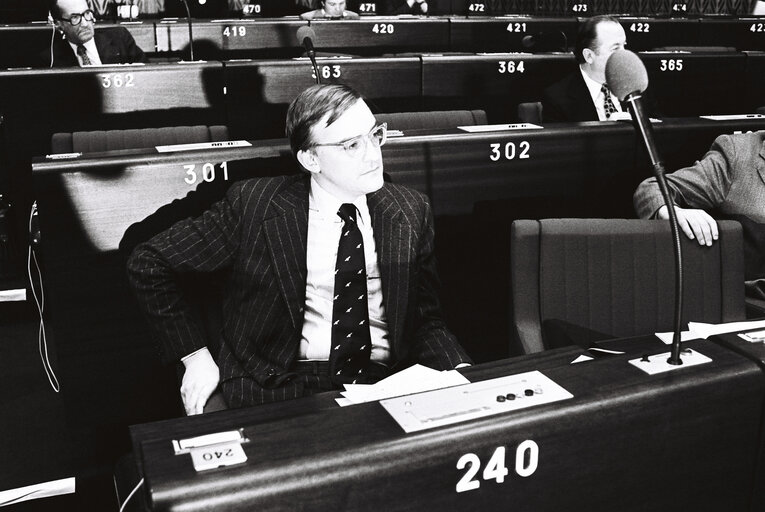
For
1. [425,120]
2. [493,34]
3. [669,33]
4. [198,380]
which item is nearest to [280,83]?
[425,120]

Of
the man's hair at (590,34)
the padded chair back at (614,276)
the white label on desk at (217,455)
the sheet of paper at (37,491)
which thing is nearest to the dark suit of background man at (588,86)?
the man's hair at (590,34)

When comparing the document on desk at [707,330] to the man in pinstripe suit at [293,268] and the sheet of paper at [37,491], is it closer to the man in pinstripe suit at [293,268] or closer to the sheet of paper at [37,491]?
the man in pinstripe suit at [293,268]

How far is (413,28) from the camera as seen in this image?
6270mm

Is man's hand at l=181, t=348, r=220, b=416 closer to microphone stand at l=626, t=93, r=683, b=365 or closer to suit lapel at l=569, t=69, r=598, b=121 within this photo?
microphone stand at l=626, t=93, r=683, b=365

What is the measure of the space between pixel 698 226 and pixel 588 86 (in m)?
1.90

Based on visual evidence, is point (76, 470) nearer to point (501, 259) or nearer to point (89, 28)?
point (501, 259)

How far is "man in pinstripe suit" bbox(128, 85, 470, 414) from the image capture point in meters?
1.69

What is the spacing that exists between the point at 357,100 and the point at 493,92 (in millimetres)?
2977

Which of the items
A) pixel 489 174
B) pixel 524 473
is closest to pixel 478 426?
pixel 524 473

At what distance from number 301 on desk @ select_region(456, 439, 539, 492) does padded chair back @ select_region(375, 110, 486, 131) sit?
230 centimetres

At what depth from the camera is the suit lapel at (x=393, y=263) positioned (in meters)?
→ 1.77

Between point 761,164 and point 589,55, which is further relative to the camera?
point 589,55

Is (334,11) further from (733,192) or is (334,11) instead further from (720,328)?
(720,328)

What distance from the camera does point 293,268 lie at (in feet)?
5.61
